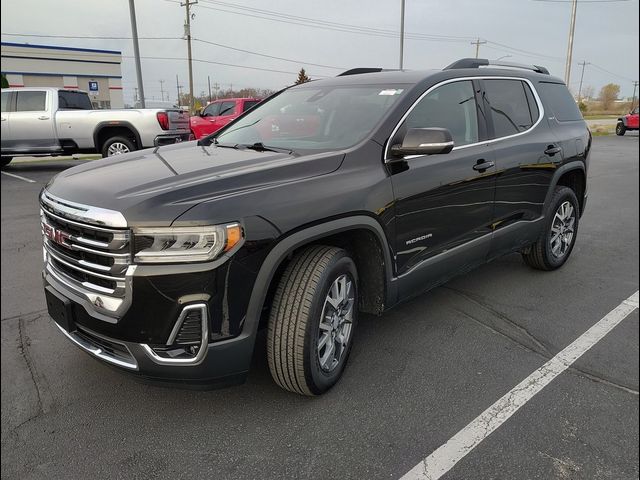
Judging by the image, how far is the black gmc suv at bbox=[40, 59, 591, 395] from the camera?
2178mm

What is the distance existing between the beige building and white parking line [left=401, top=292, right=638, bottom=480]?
132 ft

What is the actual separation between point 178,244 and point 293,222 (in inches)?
22.4

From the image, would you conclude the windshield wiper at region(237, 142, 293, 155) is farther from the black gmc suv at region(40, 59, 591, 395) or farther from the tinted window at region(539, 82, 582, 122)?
the tinted window at region(539, 82, 582, 122)

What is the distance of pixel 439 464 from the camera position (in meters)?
2.24

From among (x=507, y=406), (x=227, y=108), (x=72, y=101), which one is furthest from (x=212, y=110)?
(x=507, y=406)

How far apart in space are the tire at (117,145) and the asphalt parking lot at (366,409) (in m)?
8.37

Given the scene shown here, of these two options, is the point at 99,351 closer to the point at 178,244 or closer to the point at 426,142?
the point at 178,244

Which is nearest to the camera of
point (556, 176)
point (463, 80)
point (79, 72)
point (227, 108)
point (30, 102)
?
point (463, 80)

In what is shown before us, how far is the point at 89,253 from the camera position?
7.43 feet

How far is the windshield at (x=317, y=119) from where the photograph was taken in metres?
3.21

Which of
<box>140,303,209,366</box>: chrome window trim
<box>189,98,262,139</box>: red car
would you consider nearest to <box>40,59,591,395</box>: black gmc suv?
<box>140,303,209,366</box>: chrome window trim

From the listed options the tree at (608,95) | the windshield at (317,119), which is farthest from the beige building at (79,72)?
the tree at (608,95)

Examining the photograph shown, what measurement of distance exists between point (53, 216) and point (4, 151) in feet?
34.5

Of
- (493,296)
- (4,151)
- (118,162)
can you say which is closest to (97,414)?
(118,162)
